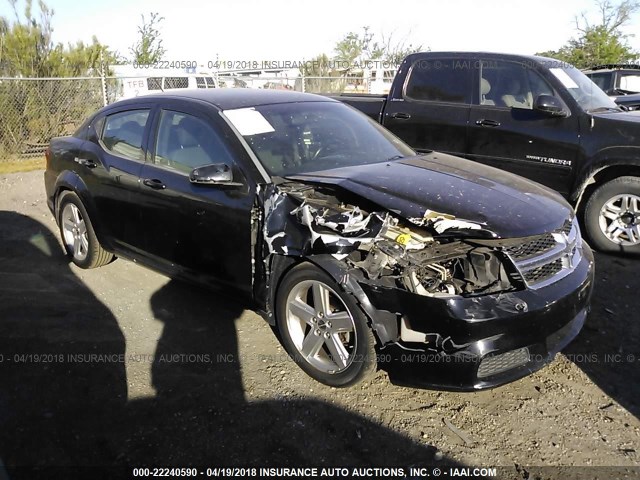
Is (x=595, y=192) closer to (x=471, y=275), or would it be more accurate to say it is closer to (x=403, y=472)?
(x=471, y=275)

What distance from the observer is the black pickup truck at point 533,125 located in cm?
553

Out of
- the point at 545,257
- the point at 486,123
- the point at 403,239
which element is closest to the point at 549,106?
the point at 486,123

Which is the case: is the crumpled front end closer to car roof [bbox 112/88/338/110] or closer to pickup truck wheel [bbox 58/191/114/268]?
car roof [bbox 112/88/338/110]

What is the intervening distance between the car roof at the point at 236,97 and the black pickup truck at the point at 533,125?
2.24 metres

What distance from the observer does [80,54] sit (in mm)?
13852

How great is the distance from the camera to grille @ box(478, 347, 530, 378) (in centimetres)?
295

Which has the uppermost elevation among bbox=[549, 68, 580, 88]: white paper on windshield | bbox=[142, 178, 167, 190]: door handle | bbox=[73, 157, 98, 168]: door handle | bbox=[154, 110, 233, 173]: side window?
bbox=[549, 68, 580, 88]: white paper on windshield

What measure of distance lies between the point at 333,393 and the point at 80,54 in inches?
523

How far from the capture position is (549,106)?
5707 millimetres

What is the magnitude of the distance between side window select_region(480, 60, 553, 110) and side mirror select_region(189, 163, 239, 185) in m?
3.81

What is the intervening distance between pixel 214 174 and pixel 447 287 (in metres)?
1.65

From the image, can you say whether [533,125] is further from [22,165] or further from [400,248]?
[22,165]

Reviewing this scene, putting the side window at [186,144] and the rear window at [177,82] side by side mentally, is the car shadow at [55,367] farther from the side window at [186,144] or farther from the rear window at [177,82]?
the rear window at [177,82]

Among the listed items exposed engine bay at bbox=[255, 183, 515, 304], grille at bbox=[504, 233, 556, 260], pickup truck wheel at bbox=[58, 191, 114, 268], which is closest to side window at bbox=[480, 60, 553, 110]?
grille at bbox=[504, 233, 556, 260]
